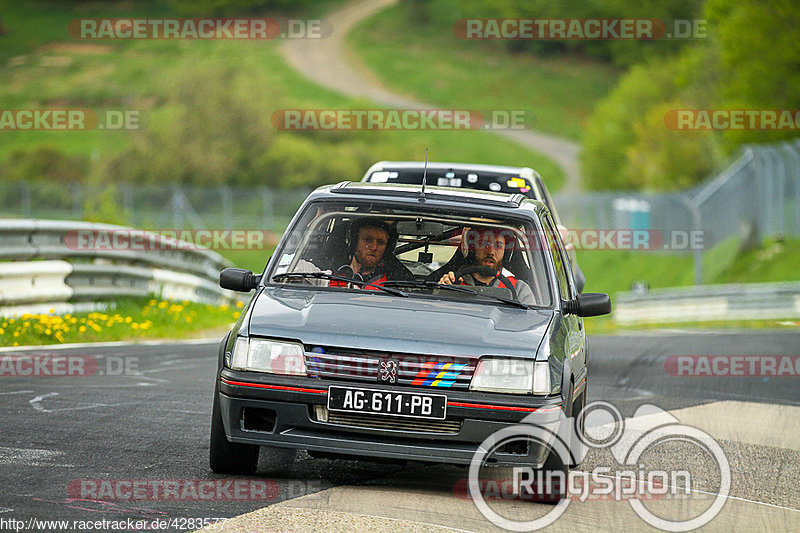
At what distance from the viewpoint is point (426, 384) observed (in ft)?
21.6

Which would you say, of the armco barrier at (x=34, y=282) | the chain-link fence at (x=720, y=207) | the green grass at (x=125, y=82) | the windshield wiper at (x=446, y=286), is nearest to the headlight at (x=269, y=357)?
the windshield wiper at (x=446, y=286)

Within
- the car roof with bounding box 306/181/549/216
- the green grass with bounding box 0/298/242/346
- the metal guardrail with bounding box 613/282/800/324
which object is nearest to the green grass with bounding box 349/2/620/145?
the metal guardrail with bounding box 613/282/800/324

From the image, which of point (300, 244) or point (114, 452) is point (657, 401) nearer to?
point (300, 244)

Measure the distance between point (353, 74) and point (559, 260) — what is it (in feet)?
365

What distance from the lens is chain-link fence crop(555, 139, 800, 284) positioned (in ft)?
109

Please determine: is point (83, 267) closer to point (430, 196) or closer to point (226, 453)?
point (430, 196)

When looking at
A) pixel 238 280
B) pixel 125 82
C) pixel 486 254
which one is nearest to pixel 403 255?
pixel 486 254

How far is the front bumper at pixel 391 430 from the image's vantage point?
655 cm

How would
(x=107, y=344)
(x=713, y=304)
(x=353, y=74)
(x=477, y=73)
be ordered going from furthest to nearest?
1. (x=477, y=73)
2. (x=353, y=74)
3. (x=713, y=304)
4. (x=107, y=344)

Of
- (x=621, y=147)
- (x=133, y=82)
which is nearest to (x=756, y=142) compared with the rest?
(x=621, y=147)

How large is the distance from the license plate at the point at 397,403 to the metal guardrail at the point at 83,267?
25.3 feet

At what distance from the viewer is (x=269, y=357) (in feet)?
22.0

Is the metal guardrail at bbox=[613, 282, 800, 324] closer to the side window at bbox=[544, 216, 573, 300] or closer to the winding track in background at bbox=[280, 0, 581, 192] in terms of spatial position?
the side window at bbox=[544, 216, 573, 300]

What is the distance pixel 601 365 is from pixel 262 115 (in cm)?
6006
